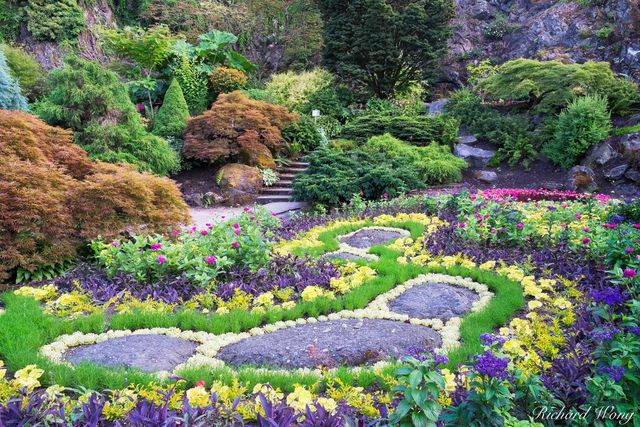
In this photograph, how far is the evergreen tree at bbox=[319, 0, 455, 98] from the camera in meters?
14.5

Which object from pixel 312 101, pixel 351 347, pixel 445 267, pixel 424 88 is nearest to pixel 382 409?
pixel 351 347

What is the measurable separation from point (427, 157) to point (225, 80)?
262 inches

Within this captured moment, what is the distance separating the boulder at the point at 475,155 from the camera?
11.5 metres

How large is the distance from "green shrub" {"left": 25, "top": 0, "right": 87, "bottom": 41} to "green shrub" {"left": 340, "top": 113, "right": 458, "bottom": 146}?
10.4m

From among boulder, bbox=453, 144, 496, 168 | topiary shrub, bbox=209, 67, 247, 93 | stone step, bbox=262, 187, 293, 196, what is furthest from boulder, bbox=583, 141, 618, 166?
topiary shrub, bbox=209, 67, 247, 93

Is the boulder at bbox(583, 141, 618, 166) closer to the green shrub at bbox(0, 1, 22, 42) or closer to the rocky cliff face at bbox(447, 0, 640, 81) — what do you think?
the rocky cliff face at bbox(447, 0, 640, 81)

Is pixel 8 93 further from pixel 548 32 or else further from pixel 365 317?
pixel 548 32

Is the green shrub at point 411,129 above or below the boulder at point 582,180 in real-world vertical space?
above

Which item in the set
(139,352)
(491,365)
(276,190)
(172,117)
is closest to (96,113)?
(172,117)

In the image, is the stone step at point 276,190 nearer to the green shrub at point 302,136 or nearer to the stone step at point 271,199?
the stone step at point 271,199

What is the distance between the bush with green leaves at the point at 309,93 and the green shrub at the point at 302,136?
150 centimetres

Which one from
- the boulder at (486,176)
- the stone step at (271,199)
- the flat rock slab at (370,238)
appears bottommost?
the stone step at (271,199)

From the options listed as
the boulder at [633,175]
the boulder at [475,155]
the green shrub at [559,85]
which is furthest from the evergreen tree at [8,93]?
the boulder at [633,175]

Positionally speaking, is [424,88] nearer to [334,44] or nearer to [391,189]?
[334,44]
